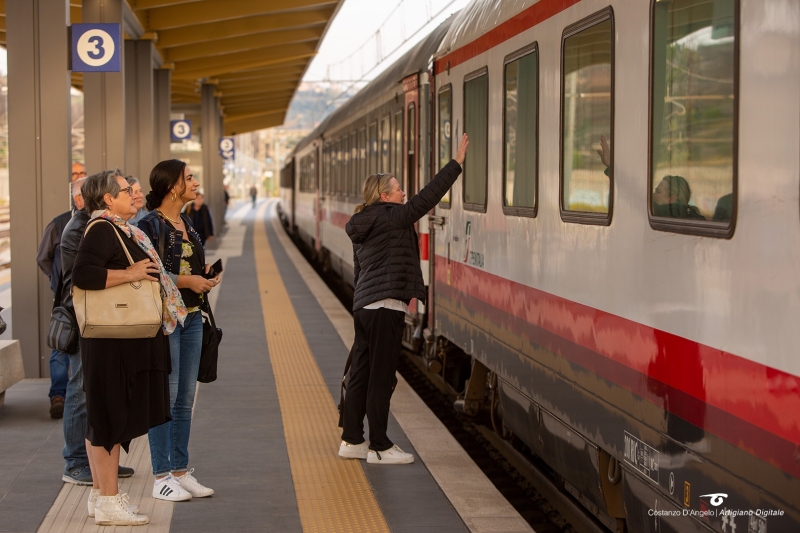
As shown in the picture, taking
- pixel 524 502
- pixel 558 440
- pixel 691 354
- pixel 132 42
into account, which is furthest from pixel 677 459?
pixel 132 42

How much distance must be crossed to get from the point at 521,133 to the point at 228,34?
47.6 feet

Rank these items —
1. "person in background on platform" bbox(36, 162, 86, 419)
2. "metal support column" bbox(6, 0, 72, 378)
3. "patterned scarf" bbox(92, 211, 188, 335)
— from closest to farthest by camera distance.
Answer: "patterned scarf" bbox(92, 211, 188, 335)
"person in background on platform" bbox(36, 162, 86, 419)
"metal support column" bbox(6, 0, 72, 378)

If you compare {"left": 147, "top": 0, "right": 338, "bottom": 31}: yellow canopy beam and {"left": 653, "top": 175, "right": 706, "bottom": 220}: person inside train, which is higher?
{"left": 147, "top": 0, "right": 338, "bottom": 31}: yellow canopy beam

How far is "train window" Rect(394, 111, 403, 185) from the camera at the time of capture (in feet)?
38.3

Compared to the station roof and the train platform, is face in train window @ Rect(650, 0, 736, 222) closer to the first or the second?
the train platform

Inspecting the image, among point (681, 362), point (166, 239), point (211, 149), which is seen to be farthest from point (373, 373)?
point (211, 149)

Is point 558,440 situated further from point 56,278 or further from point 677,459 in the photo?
point 56,278

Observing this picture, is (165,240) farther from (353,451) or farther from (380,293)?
(353,451)

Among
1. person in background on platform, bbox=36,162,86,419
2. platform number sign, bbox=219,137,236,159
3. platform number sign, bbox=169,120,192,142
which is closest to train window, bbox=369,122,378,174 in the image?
person in background on platform, bbox=36,162,86,419

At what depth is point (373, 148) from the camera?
14.6m

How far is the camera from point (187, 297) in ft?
19.2

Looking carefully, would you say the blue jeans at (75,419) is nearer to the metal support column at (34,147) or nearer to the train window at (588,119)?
the train window at (588,119)

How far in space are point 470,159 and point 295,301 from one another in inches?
375

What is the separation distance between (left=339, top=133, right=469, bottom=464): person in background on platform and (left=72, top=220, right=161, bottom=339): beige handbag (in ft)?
5.52
